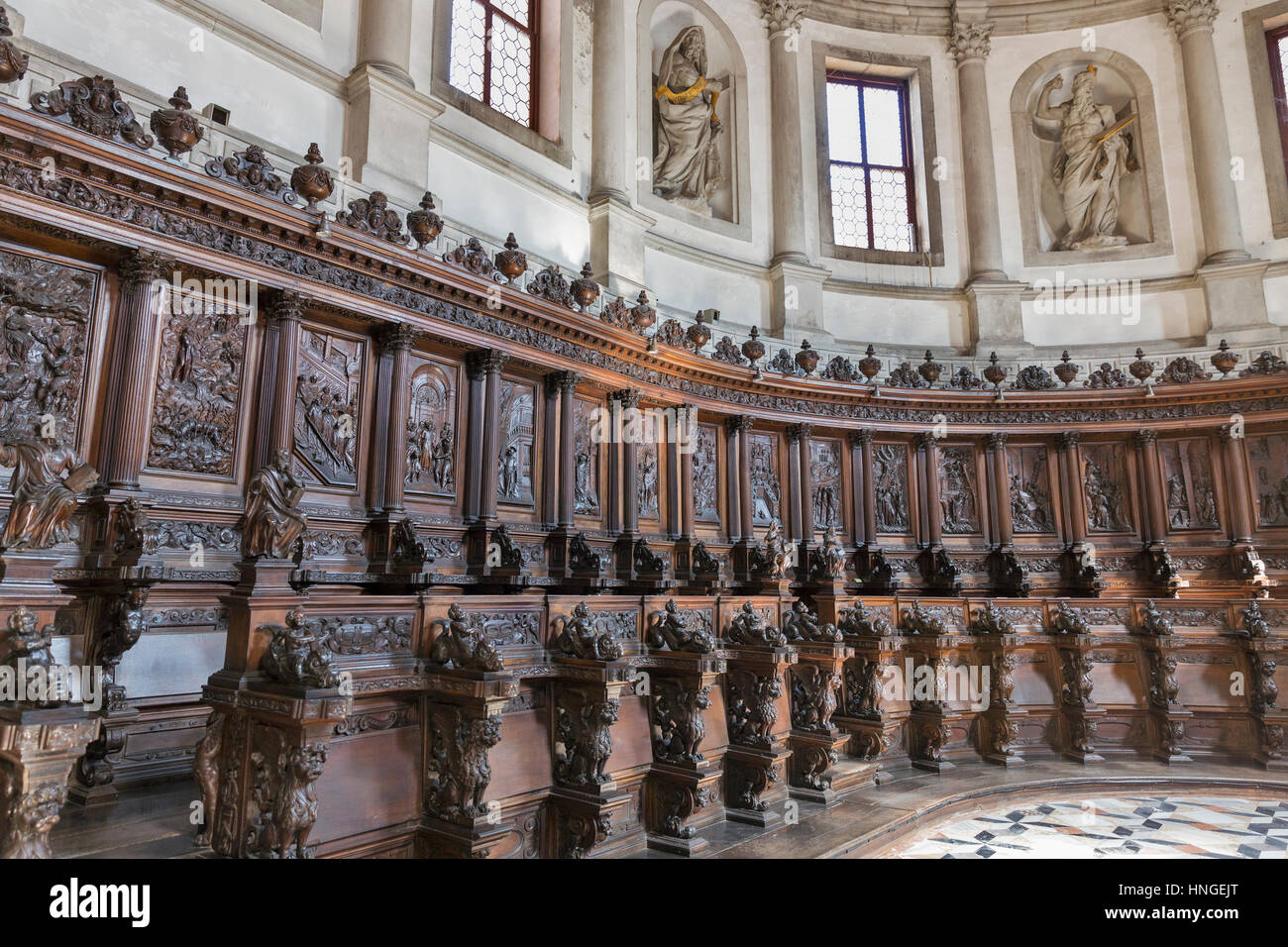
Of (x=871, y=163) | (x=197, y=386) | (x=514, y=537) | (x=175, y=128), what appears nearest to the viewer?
(x=175, y=128)

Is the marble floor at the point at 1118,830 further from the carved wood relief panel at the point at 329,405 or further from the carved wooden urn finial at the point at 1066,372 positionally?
the carved wooden urn finial at the point at 1066,372

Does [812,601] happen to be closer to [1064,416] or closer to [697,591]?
[697,591]

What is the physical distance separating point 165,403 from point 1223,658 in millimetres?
10576

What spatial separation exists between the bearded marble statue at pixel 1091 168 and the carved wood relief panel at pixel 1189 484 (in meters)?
4.21

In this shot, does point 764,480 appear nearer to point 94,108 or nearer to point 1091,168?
point 94,108

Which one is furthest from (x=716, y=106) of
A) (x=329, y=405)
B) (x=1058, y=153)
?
(x=329, y=405)

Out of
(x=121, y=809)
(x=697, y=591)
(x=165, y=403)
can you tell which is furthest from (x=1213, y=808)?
(x=165, y=403)

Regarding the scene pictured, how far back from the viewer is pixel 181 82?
6.83m

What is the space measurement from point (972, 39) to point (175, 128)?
540 inches

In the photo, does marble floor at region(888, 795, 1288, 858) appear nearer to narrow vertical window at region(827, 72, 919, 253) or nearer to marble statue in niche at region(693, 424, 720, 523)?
marble statue in niche at region(693, 424, 720, 523)

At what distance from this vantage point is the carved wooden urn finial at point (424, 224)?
24.0 feet

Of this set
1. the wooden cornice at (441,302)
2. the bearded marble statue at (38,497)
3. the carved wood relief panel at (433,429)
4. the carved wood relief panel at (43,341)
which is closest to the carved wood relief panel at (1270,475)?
the wooden cornice at (441,302)

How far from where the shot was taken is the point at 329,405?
6.90 m

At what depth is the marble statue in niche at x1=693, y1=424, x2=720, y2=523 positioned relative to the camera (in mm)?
10336
